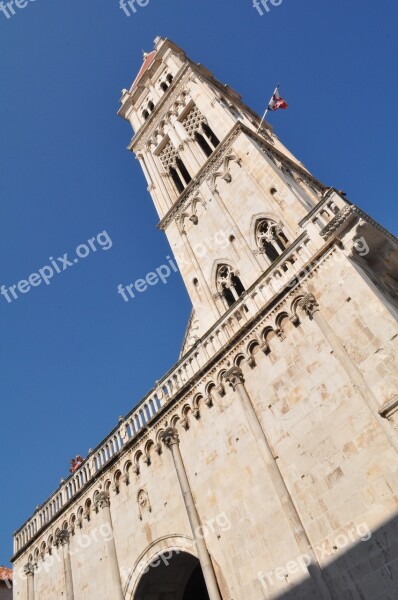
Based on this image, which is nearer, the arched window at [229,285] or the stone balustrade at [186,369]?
the stone balustrade at [186,369]

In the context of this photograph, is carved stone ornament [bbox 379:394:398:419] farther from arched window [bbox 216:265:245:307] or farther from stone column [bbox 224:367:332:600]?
arched window [bbox 216:265:245:307]

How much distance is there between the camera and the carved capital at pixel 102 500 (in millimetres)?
15459

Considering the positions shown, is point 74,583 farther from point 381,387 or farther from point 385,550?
point 381,387

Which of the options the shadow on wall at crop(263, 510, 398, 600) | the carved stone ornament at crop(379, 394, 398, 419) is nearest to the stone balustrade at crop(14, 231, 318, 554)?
the carved stone ornament at crop(379, 394, 398, 419)

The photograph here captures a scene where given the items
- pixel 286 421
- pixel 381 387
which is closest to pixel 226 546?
pixel 286 421

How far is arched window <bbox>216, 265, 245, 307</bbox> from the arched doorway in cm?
937

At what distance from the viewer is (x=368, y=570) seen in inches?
334

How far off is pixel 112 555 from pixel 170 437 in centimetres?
407

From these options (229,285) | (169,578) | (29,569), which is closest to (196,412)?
(169,578)

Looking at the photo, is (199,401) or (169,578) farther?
(199,401)

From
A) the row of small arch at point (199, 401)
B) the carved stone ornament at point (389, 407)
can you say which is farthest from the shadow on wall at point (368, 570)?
the row of small arch at point (199, 401)

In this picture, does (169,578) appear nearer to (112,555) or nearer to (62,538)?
(112,555)

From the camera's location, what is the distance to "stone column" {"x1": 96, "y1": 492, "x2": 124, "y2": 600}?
13617 millimetres

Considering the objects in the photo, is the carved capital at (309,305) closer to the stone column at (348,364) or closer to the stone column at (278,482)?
the stone column at (348,364)
